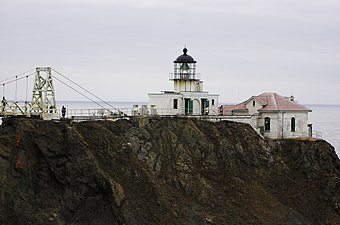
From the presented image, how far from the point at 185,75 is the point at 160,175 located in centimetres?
1669

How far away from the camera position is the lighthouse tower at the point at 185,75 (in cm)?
6222

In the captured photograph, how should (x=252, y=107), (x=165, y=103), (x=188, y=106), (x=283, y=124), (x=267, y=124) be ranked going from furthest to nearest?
(x=252, y=107)
(x=188, y=106)
(x=267, y=124)
(x=165, y=103)
(x=283, y=124)

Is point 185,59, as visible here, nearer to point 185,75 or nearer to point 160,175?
point 185,75

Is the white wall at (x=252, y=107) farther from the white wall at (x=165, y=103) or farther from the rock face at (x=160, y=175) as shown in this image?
the white wall at (x=165, y=103)

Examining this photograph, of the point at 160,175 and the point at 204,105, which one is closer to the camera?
the point at 160,175

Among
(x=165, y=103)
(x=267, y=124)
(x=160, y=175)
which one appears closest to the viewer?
(x=160, y=175)

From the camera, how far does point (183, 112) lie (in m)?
60.2

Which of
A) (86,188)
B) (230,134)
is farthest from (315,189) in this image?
(86,188)

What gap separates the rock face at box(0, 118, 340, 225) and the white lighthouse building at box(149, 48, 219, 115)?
6.69m

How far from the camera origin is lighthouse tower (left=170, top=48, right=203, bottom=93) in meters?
62.2

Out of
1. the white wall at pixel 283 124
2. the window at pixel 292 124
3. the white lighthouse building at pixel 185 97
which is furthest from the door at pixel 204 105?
the window at pixel 292 124

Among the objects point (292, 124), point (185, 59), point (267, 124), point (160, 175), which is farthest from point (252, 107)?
point (160, 175)

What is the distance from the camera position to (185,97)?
60125 mm

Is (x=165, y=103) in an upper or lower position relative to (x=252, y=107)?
upper
